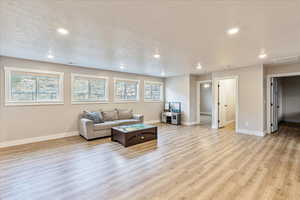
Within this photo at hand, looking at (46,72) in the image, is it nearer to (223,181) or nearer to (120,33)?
(120,33)

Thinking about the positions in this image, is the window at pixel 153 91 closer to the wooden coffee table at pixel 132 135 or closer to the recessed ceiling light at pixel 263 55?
the wooden coffee table at pixel 132 135

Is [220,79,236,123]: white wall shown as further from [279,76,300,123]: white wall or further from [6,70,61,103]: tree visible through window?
[6,70,61,103]: tree visible through window

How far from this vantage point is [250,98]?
5.29 meters

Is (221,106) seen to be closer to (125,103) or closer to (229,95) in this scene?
(229,95)

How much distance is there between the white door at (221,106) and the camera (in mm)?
6453

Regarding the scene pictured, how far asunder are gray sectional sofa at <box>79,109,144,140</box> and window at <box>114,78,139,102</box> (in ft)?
2.63

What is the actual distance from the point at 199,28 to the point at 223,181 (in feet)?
8.21

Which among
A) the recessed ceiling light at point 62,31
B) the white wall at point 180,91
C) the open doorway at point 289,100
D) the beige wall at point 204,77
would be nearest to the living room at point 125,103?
the recessed ceiling light at point 62,31

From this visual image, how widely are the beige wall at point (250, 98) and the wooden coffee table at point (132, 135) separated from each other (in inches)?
136

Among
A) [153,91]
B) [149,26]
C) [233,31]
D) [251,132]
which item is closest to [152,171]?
[149,26]

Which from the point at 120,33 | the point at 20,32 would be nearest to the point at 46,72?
the point at 20,32

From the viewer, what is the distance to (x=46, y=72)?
4.72m

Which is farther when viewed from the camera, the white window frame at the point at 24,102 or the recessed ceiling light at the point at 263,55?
the white window frame at the point at 24,102

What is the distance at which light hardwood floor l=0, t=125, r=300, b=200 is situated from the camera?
2.10 metres
